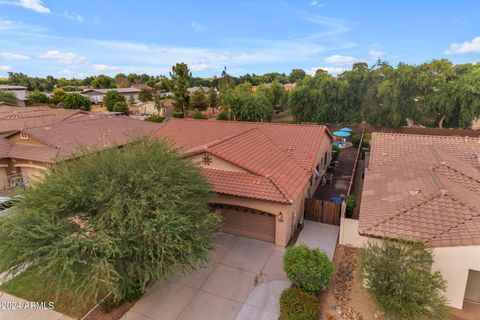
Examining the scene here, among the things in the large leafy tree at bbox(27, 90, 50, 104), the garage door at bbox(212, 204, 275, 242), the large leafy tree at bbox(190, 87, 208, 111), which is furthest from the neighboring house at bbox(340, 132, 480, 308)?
the large leafy tree at bbox(27, 90, 50, 104)

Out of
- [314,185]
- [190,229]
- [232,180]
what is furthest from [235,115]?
[190,229]

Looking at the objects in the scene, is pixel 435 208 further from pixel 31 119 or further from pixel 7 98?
pixel 7 98

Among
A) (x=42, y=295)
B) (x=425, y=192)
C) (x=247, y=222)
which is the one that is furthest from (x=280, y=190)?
(x=42, y=295)

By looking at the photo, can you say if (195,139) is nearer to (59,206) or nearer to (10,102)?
(59,206)

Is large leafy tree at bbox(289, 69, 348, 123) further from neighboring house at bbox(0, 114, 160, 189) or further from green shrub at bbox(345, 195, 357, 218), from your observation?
green shrub at bbox(345, 195, 357, 218)

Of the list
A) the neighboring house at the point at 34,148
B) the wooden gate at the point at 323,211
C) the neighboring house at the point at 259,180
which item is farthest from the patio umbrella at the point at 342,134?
the neighboring house at the point at 34,148

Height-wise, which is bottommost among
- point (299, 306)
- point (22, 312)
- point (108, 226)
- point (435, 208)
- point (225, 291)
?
point (22, 312)
